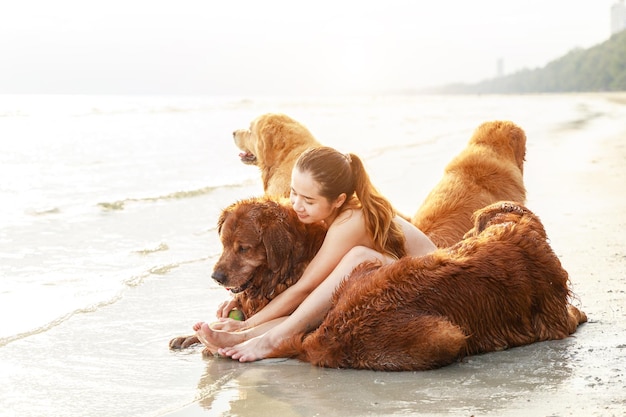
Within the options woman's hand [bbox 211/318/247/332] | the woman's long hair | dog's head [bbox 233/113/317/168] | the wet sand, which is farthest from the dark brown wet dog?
dog's head [bbox 233/113/317/168]

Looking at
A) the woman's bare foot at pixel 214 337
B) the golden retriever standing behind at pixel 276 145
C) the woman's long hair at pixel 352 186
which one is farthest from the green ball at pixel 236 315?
the golden retriever standing behind at pixel 276 145

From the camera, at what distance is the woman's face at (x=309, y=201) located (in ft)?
15.9

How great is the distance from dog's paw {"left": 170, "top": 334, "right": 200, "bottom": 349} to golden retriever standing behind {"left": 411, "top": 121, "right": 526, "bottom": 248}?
1.83 m

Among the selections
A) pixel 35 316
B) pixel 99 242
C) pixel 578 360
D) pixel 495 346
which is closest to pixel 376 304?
pixel 495 346

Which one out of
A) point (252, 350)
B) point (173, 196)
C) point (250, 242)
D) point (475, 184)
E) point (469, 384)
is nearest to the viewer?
point (469, 384)

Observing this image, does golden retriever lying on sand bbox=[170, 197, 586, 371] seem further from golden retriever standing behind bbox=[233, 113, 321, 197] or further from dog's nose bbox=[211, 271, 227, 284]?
golden retriever standing behind bbox=[233, 113, 321, 197]

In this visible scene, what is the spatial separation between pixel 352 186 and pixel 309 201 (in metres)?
0.32

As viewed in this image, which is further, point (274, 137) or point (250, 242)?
point (274, 137)

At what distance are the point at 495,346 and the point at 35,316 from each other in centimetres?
299

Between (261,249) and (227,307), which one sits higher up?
(261,249)

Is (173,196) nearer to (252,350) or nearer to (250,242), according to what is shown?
(250,242)

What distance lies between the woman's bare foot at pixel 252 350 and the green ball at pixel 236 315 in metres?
0.45

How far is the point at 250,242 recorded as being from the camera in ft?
15.5

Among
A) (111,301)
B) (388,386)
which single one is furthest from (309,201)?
(111,301)
